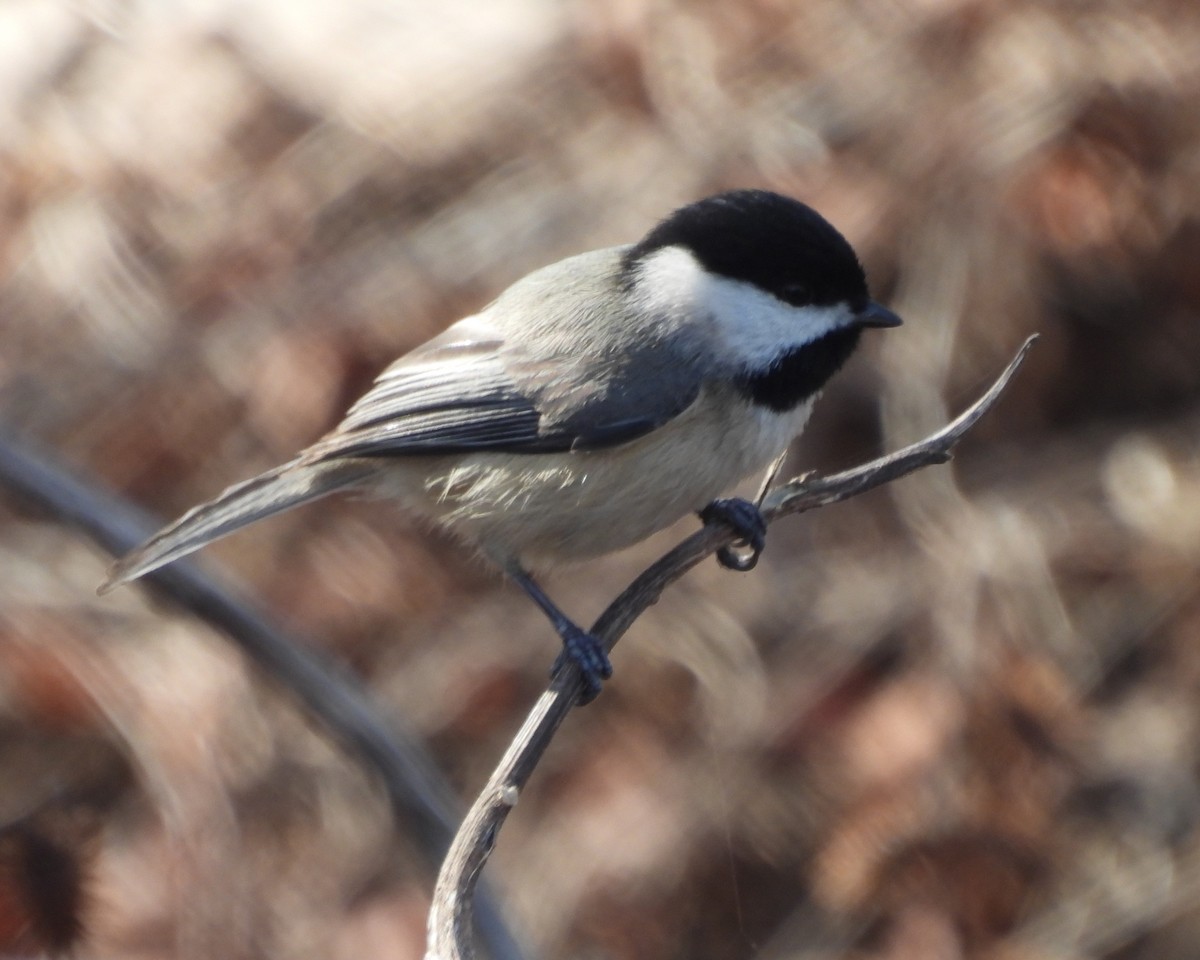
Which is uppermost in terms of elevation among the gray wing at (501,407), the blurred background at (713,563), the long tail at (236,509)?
the long tail at (236,509)

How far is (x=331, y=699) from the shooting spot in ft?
6.06

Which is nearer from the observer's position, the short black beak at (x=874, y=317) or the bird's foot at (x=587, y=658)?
the bird's foot at (x=587, y=658)

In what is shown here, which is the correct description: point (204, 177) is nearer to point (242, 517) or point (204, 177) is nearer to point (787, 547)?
point (787, 547)

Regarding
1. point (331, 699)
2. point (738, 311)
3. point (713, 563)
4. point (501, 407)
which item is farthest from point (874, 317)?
point (713, 563)

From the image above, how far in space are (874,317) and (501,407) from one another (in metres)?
0.55

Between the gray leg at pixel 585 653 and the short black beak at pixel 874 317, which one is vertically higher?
the short black beak at pixel 874 317

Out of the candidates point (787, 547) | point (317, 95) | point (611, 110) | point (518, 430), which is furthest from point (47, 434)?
point (518, 430)

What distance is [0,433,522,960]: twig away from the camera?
5.94 feet

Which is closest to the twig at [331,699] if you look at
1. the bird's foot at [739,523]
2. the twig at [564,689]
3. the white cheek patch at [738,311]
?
the twig at [564,689]

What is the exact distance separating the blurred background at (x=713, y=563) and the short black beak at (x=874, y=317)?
56.4 inches

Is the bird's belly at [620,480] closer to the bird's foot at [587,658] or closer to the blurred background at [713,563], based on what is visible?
the bird's foot at [587,658]

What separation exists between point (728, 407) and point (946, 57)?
2072 mm

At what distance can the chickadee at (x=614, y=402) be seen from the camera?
79.5 inches

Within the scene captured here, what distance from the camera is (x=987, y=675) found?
3.33 m
